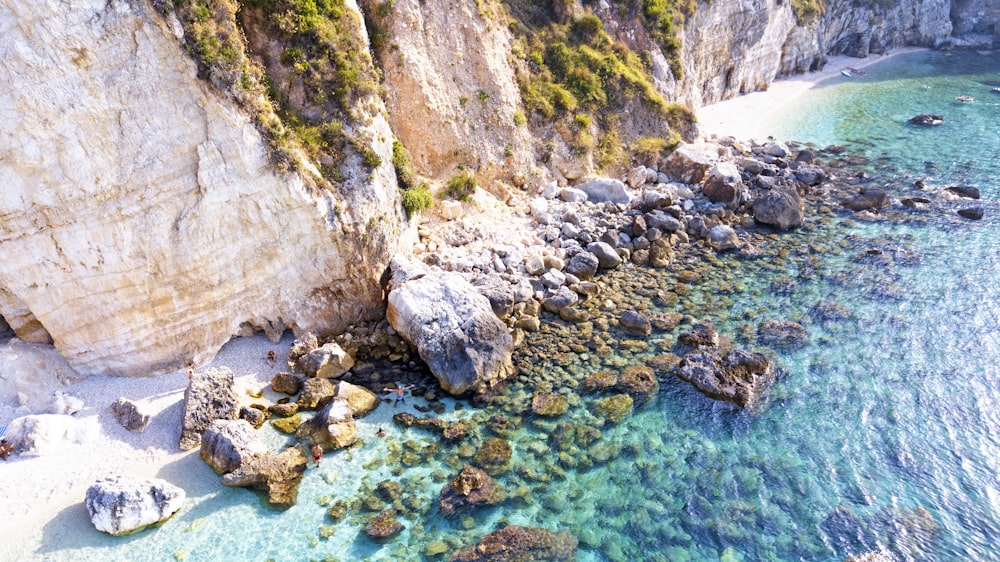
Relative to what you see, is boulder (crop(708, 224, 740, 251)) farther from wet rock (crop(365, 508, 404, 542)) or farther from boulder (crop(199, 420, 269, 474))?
boulder (crop(199, 420, 269, 474))

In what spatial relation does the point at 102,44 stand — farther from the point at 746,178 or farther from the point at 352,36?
the point at 746,178

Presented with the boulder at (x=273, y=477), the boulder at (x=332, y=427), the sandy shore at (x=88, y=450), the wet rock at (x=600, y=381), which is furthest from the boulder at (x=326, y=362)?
the wet rock at (x=600, y=381)

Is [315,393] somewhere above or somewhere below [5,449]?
below

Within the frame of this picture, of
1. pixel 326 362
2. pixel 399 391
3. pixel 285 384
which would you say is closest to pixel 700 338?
pixel 399 391

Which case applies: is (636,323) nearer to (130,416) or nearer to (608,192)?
(608,192)

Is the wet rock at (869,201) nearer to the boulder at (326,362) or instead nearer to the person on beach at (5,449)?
the boulder at (326,362)

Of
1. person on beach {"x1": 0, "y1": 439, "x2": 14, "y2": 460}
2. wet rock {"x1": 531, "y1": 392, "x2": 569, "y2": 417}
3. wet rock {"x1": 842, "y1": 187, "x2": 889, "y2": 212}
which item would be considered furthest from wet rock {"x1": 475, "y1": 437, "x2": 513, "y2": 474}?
wet rock {"x1": 842, "y1": 187, "x2": 889, "y2": 212}

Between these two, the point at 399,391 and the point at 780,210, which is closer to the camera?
the point at 399,391

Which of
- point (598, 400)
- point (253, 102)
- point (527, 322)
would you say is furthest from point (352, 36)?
point (598, 400)
